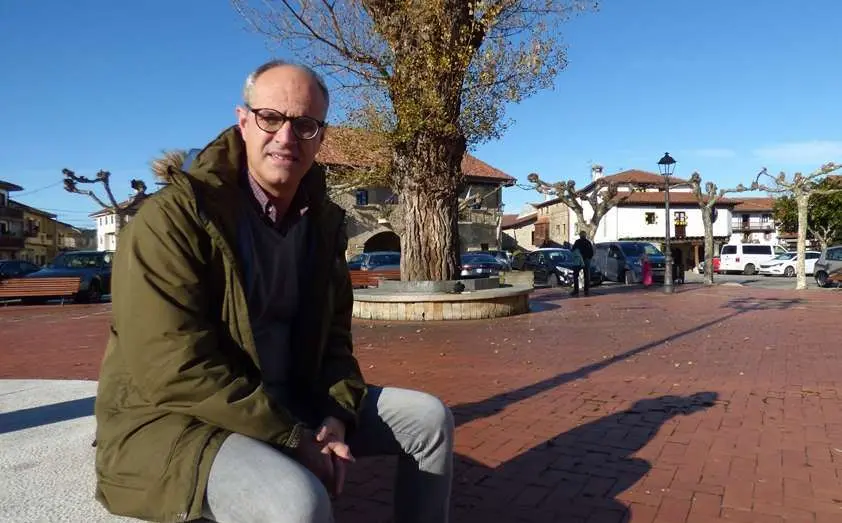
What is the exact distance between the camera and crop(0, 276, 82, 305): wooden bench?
56.4ft

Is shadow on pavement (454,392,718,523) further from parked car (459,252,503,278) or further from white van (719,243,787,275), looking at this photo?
white van (719,243,787,275)

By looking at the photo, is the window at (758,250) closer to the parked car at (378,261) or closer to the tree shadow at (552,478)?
the parked car at (378,261)

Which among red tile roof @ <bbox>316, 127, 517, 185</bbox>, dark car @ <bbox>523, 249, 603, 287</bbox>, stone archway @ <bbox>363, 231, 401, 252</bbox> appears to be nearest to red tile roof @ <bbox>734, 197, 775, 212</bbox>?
stone archway @ <bbox>363, 231, 401, 252</bbox>

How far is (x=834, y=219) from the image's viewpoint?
50281mm

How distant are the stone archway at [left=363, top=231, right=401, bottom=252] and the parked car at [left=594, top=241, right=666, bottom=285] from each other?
18.8m

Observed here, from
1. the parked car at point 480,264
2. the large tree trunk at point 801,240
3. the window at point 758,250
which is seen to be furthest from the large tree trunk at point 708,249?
the window at point 758,250

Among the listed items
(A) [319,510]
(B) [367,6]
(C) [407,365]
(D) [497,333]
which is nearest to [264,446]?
(A) [319,510]

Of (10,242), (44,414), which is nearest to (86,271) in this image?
(44,414)

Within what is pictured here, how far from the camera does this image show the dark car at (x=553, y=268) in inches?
910

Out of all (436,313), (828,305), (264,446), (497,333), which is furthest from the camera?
(828,305)

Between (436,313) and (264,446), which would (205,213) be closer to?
(264,446)

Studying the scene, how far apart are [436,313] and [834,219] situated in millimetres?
51498

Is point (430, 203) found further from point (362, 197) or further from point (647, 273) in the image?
point (362, 197)

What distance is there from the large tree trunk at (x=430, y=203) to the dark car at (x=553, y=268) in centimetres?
1211
